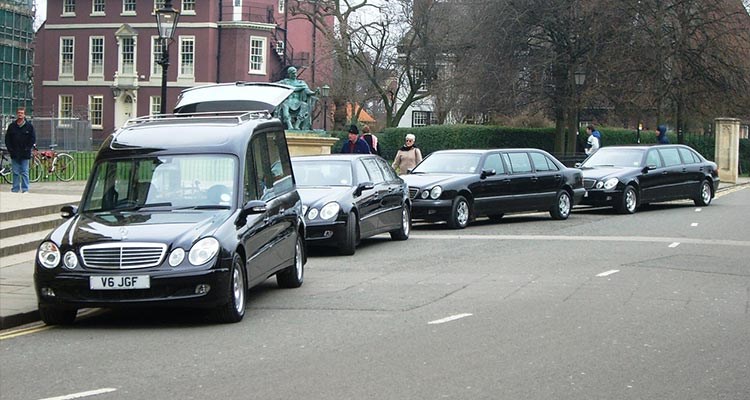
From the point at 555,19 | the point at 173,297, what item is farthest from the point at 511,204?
the point at 555,19

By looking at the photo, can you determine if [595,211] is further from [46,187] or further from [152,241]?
[152,241]

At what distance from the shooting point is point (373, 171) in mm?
18000

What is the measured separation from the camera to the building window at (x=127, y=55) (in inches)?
2699

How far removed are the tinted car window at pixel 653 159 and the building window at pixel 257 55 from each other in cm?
Answer: 4383

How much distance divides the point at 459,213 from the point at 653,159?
7.34 m

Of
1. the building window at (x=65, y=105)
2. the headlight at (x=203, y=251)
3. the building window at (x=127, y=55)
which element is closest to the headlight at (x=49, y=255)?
the headlight at (x=203, y=251)

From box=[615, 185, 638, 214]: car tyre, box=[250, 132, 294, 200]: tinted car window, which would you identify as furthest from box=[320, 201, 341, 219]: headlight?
box=[615, 185, 638, 214]: car tyre

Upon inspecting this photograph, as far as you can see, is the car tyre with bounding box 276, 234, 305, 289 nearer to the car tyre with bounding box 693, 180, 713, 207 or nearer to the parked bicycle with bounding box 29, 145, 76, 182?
the car tyre with bounding box 693, 180, 713, 207

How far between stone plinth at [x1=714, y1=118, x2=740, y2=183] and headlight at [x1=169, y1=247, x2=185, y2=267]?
125ft

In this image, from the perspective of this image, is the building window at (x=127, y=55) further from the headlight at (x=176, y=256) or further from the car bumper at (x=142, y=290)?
the headlight at (x=176, y=256)

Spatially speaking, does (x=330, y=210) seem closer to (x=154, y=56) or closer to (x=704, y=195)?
→ (x=704, y=195)

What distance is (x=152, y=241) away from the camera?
9.73 meters

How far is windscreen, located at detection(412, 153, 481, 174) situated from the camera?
21.5 m

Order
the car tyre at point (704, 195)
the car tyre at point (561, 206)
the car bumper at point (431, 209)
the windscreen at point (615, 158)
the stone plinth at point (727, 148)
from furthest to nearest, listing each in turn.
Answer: the stone plinth at point (727, 148), the car tyre at point (704, 195), the windscreen at point (615, 158), the car tyre at point (561, 206), the car bumper at point (431, 209)
